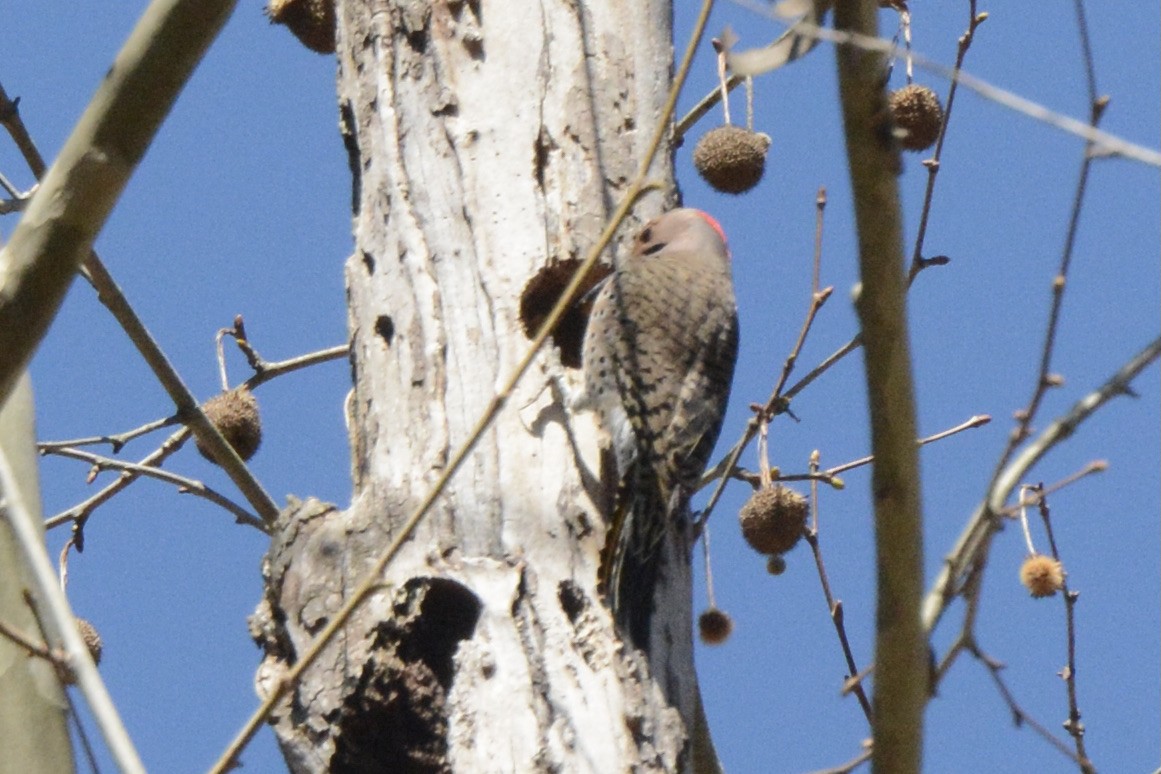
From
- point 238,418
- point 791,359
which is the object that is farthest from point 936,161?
point 238,418

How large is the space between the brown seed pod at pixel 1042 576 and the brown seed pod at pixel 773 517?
1.98 feet

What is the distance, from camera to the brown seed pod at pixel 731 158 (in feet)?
15.0

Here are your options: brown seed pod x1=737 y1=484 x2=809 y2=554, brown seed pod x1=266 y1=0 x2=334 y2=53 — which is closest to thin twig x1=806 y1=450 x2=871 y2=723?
brown seed pod x1=737 y1=484 x2=809 y2=554

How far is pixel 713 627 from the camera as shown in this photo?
4.29m

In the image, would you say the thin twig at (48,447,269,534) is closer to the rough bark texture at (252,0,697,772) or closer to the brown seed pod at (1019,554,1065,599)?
the rough bark texture at (252,0,697,772)

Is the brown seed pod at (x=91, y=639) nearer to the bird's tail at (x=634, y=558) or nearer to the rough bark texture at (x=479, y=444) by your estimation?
the rough bark texture at (x=479, y=444)

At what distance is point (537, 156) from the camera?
13.3ft

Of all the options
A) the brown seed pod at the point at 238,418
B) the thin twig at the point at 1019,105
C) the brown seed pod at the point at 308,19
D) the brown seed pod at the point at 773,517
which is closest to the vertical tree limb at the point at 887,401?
the thin twig at the point at 1019,105

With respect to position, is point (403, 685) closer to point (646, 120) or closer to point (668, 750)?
point (668, 750)

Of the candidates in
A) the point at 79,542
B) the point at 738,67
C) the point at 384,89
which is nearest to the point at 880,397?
the point at 738,67

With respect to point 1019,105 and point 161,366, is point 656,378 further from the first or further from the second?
point 1019,105

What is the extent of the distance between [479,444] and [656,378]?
1063 mm

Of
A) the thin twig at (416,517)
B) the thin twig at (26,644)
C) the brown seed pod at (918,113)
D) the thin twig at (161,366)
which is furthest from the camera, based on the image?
the brown seed pod at (918,113)

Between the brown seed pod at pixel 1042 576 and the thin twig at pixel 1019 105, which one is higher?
the brown seed pod at pixel 1042 576
